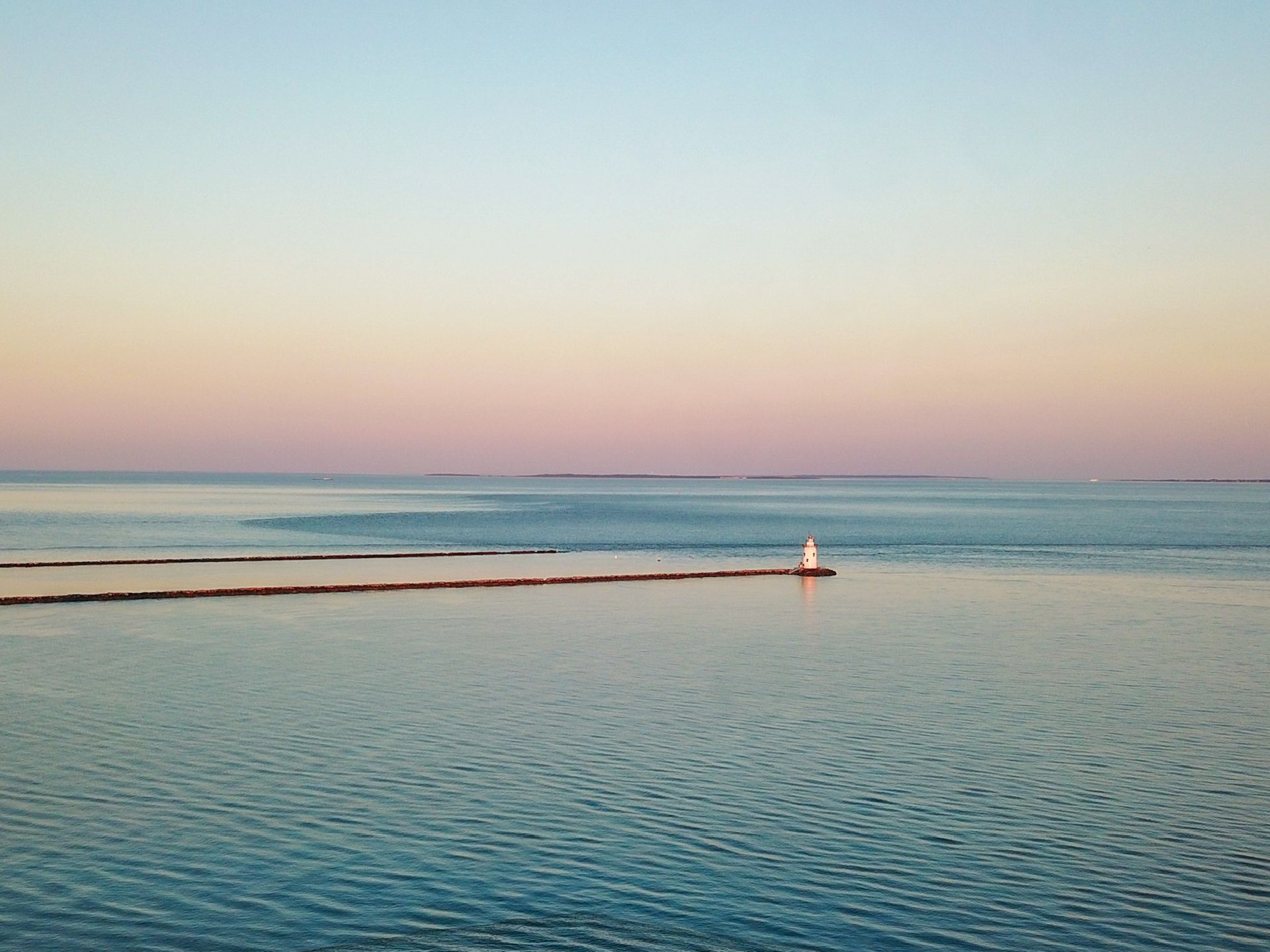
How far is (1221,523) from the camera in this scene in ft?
393

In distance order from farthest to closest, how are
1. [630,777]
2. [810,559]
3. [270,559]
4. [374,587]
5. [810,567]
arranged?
[270,559]
[810,559]
[810,567]
[374,587]
[630,777]

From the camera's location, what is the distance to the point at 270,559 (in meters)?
60.7

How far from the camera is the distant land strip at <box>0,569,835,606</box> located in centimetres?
4006

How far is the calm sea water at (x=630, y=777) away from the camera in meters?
12.1

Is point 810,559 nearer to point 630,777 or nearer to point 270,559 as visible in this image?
point 270,559

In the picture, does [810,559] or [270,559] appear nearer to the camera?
[810,559]

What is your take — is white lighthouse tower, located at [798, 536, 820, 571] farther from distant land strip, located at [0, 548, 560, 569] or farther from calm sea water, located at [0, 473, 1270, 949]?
distant land strip, located at [0, 548, 560, 569]

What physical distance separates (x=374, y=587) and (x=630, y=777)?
3039cm

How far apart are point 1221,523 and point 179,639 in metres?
114

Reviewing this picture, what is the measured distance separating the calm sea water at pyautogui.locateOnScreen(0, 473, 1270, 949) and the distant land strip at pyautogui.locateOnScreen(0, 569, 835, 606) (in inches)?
80.6

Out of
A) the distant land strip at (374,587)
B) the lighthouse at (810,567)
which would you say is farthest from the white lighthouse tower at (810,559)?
the distant land strip at (374,587)

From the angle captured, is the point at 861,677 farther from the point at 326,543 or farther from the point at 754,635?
the point at 326,543

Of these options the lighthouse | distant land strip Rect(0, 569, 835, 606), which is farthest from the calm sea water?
the lighthouse

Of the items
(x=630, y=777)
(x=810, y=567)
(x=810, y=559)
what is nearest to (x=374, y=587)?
(x=810, y=567)
